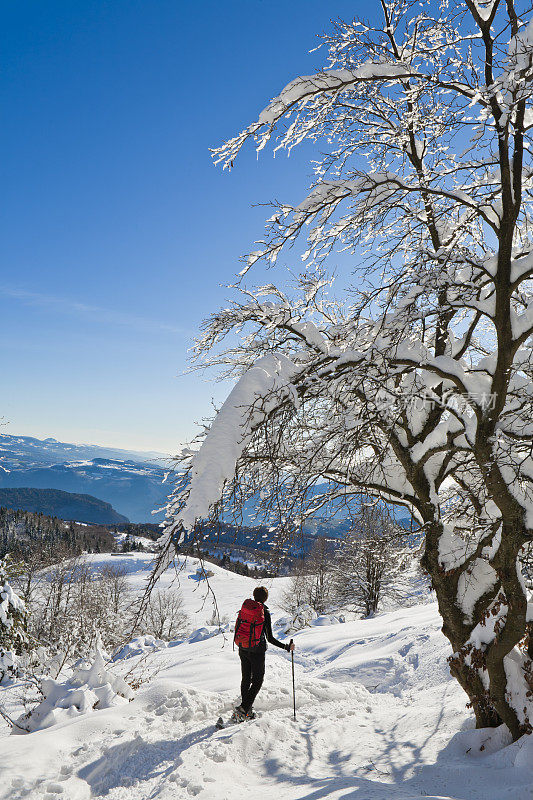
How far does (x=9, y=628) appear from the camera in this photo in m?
12.9

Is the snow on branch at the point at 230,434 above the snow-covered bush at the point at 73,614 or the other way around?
above

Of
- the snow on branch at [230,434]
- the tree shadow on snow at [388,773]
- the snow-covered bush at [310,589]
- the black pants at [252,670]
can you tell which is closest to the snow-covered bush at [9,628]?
the black pants at [252,670]

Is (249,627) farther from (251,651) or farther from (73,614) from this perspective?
(73,614)

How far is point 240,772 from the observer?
448 cm

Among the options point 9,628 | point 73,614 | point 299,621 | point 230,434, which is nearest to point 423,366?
point 230,434

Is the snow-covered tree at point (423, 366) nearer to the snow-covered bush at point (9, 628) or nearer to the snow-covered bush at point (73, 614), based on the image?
the snow-covered bush at point (9, 628)

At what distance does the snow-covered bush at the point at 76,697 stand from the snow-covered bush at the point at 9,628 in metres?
6.12

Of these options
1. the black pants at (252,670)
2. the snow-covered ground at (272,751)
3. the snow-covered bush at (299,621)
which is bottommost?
the snow-covered bush at (299,621)

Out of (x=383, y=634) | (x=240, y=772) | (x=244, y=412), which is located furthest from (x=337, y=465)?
(x=383, y=634)

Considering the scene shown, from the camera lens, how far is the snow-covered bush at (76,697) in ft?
21.8

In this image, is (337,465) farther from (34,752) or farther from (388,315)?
(34,752)

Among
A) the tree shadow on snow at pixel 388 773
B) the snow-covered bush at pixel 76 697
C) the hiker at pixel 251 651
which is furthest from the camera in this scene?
the snow-covered bush at pixel 76 697

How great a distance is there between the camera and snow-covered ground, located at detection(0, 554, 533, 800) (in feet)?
13.4

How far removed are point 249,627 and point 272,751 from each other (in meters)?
1.40
